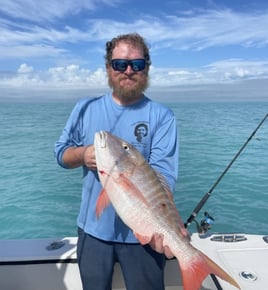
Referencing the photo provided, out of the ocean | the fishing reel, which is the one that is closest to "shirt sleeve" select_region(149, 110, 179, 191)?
the fishing reel

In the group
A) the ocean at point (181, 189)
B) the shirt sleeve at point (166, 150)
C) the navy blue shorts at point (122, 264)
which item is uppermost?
the shirt sleeve at point (166, 150)

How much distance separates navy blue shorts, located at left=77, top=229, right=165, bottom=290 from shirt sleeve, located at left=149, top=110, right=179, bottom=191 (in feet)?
1.60

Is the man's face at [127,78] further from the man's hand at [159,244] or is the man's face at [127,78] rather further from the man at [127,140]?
the man's hand at [159,244]

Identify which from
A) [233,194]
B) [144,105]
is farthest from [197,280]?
[233,194]

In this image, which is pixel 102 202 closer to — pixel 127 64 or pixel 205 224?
pixel 127 64

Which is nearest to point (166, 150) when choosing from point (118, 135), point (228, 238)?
point (118, 135)

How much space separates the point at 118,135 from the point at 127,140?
0.23 feet

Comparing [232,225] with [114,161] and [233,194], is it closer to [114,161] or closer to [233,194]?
[233,194]

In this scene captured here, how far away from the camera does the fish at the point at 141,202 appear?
1.86 m

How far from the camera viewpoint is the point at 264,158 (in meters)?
12.8

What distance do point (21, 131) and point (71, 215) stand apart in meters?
13.6

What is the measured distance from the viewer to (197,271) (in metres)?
1.85

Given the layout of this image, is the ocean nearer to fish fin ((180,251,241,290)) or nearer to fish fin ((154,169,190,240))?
fish fin ((154,169,190,240))

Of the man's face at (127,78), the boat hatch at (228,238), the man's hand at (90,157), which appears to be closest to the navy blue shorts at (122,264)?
the man's hand at (90,157)
